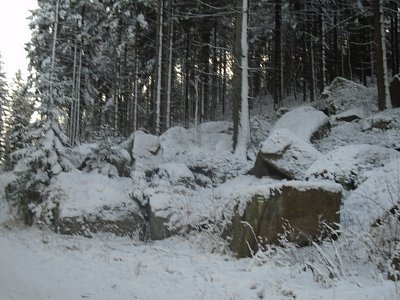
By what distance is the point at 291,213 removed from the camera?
6168 mm

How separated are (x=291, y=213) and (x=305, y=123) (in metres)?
7.04

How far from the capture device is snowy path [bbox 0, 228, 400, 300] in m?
4.46

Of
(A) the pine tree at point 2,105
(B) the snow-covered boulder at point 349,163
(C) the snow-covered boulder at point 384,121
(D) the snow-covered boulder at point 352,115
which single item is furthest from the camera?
(A) the pine tree at point 2,105

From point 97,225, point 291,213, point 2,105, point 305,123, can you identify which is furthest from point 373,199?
point 2,105

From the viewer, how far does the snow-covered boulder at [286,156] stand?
9.15m

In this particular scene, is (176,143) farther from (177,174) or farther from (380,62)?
(380,62)

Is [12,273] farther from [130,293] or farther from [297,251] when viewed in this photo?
[297,251]

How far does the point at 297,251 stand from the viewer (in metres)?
5.96

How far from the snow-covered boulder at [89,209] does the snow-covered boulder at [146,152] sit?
240cm

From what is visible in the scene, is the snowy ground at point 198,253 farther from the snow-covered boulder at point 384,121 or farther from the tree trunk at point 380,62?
the tree trunk at point 380,62

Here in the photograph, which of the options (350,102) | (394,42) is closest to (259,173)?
(350,102)

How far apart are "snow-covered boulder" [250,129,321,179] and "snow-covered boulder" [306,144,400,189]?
750 millimetres

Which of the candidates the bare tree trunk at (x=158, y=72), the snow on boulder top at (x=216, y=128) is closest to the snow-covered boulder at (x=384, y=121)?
the snow on boulder top at (x=216, y=128)

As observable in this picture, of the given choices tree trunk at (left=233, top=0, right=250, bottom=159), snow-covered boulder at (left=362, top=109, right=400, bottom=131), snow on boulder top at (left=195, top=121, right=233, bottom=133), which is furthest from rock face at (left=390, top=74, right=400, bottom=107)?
snow on boulder top at (left=195, top=121, right=233, bottom=133)
